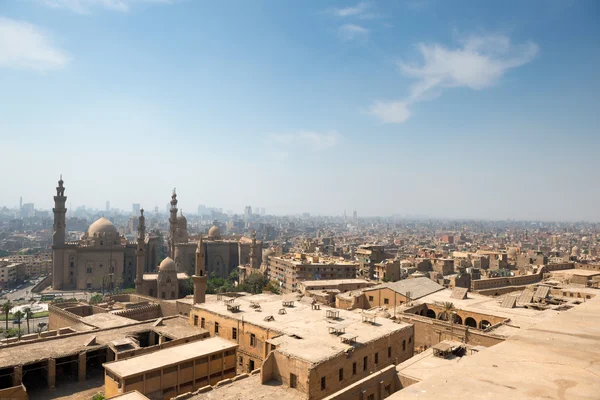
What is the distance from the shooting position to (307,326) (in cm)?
2500

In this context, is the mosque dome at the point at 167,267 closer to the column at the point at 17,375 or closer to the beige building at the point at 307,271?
the beige building at the point at 307,271

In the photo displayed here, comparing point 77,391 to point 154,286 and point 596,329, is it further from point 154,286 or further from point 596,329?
point 154,286

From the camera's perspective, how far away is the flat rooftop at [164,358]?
20.3 meters

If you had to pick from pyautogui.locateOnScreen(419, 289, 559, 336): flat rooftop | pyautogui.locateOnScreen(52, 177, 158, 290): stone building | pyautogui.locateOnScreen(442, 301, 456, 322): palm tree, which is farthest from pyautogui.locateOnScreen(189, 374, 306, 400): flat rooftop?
pyautogui.locateOnScreen(52, 177, 158, 290): stone building

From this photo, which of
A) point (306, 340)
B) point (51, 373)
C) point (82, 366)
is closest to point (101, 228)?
point (82, 366)

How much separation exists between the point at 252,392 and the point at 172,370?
16.7ft

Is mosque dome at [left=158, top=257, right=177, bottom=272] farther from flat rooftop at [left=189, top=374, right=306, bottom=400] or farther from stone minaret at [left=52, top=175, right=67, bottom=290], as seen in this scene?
flat rooftop at [left=189, top=374, right=306, bottom=400]

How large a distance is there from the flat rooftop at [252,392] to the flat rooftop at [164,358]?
3.76m

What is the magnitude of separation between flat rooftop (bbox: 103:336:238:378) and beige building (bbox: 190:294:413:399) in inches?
87.2

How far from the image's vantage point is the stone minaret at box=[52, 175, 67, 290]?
73.2 meters

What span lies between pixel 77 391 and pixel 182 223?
71916 millimetres

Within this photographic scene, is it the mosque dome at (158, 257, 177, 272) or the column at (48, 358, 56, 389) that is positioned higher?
the mosque dome at (158, 257, 177, 272)

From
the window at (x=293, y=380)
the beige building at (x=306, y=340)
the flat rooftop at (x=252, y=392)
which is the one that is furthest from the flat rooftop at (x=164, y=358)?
the window at (x=293, y=380)

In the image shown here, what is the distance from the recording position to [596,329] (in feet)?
49.9
